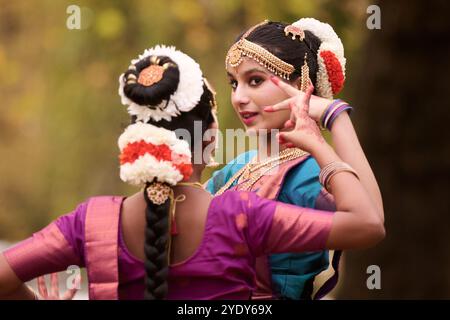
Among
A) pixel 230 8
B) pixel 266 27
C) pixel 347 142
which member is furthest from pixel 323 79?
pixel 230 8

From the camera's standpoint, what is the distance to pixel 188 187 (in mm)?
3834

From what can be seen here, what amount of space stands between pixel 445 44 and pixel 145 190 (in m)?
3.63

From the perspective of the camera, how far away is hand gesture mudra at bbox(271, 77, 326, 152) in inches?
152

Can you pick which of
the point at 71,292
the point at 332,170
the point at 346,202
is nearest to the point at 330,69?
the point at 332,170

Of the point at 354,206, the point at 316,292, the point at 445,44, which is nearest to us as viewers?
the point at 354,206

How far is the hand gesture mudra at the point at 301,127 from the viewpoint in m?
3.86

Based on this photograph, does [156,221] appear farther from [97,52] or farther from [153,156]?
[97,52]

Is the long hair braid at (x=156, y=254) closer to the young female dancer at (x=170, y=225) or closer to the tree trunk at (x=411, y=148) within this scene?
the young female dancer at (x=170, y=225)

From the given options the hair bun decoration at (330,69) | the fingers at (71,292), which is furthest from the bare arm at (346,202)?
the fingers at (71,292)

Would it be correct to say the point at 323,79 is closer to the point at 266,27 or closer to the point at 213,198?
the point at 266,27

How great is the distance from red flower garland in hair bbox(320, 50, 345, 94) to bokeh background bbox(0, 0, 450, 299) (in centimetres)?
109

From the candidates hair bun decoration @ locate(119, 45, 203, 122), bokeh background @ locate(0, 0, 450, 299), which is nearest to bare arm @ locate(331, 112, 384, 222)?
hair bun decoration @ locate(119, 45, 203, 122)

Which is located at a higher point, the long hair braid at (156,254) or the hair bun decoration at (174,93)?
the hair bun decoration at (174,93)

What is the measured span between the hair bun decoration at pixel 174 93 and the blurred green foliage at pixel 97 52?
5.15 meters
